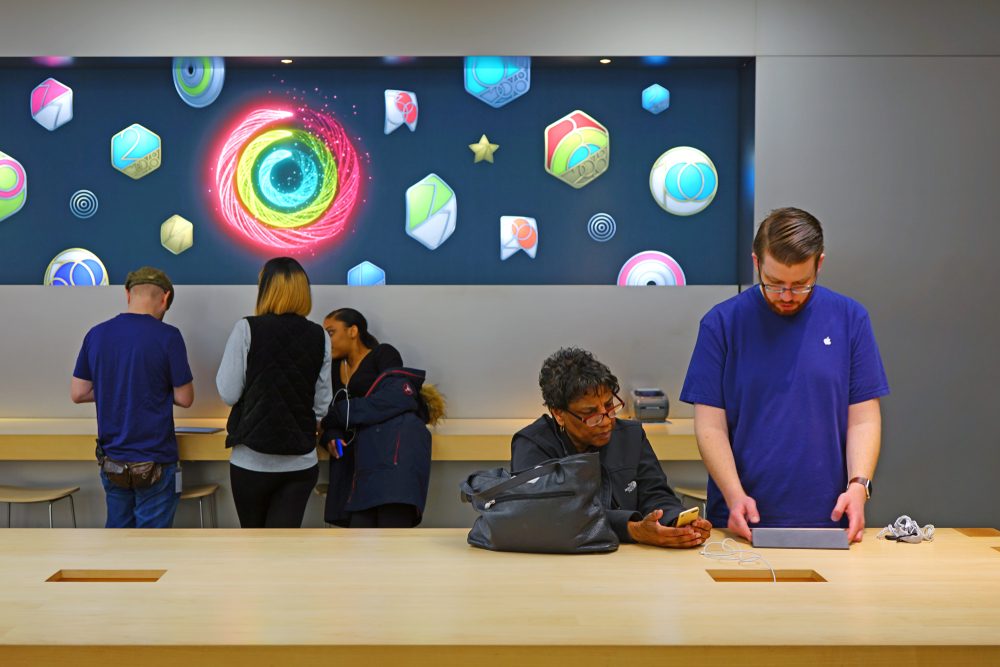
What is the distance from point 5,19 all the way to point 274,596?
164 inches

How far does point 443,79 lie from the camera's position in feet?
17.5

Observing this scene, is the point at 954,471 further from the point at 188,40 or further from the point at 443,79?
the point at 188,40

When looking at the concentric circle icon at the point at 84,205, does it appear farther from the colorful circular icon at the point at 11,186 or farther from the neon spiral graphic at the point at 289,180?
the neon spiral graphic at the point at 289,180

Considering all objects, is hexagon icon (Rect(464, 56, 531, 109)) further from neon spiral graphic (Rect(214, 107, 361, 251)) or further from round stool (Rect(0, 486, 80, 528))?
round stool (Rect(0, 486, 80, 528))

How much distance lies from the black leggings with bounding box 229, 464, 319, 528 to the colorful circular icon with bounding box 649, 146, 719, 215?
242 cm

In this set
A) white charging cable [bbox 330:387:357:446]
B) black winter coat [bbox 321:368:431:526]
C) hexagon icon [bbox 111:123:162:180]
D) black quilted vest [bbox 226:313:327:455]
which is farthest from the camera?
hexagon icon [bbox 111:123:162:180]

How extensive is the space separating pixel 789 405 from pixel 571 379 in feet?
1.92

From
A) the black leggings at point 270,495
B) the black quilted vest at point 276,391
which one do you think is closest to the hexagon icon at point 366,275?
the black quilted vest at point 276,391

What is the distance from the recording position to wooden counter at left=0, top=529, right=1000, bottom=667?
1.91 metres

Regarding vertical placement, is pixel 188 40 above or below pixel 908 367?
above

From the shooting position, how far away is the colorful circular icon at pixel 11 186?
541 centimetres

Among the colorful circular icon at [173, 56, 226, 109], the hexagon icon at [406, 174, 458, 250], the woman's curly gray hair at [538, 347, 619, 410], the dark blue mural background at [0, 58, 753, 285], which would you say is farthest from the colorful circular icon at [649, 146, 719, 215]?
the woman's curly gray hair at [538, 347, 619, 410]

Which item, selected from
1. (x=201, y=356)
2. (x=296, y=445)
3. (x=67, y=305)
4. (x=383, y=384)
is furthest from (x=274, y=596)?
(x=67, y=305)
